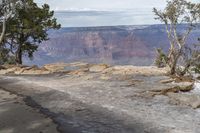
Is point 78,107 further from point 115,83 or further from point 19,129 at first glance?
point 115,83

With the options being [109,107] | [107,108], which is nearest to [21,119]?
[107,108]

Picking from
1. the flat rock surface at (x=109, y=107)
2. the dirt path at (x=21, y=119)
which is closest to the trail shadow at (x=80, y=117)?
the flat rock surface at (x=109, y=107)

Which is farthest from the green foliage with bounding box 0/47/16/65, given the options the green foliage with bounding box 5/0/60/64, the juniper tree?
the juniper tree

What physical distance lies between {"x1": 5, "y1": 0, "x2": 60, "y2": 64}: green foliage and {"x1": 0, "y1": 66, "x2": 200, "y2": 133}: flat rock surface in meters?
25.5

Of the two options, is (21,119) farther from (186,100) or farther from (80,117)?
(186,100)

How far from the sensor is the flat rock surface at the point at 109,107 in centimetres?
1738

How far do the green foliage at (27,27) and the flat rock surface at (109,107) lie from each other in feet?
83.8

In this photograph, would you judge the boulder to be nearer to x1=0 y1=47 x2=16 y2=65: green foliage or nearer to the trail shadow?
the trail shadow

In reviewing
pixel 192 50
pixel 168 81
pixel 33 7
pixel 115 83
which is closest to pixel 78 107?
pixel 115 83

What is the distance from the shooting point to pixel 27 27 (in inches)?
2240

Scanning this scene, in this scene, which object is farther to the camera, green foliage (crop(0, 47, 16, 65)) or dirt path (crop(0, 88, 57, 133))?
green foliage (crop(0, 47, 16, 65))

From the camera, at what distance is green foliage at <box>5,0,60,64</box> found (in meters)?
56.9

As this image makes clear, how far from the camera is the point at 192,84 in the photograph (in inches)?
1150

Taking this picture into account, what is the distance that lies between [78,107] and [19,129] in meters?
5.23
